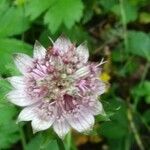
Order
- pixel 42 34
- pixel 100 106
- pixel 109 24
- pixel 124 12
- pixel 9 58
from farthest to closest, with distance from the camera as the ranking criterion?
1. pixel 109 24
2. pixel 124 12
3. pixel 42 34
4. pixel 9 58
5. pixel 100 106

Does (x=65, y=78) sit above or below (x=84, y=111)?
above

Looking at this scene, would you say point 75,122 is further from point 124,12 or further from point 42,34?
point 124,12

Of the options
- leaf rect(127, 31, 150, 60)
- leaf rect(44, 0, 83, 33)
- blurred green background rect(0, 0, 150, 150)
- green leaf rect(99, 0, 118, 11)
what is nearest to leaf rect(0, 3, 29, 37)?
blurred green background rect(0, 0, 150, 150)

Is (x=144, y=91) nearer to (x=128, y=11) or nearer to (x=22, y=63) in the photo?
(x=128, y=11)

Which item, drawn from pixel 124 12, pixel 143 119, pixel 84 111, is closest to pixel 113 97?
pixel 143 119

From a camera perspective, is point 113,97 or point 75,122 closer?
point 75,122

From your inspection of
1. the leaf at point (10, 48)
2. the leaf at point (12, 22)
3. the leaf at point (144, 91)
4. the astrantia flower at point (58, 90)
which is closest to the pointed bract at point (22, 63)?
the astrantia flower at point (58, 90)

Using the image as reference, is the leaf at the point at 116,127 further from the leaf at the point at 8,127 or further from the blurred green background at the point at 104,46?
the leaf at the point at 8,127
